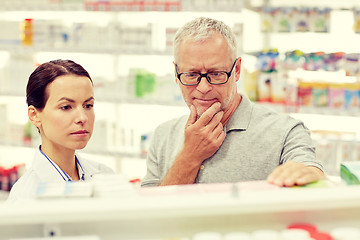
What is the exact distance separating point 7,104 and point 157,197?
4.08m

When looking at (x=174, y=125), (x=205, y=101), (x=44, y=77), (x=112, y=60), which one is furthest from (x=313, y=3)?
(x=44, y=77)

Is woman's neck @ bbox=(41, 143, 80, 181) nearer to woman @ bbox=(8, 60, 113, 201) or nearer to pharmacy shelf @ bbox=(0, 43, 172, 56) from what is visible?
woman @ bbox=(8, 60, 113, 201)

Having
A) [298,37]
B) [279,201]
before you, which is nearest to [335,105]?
[298,37]

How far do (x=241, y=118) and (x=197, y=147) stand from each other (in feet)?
0.78

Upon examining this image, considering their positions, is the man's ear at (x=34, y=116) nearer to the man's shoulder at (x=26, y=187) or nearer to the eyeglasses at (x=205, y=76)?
the man's shoulder at (x=26, y=187)

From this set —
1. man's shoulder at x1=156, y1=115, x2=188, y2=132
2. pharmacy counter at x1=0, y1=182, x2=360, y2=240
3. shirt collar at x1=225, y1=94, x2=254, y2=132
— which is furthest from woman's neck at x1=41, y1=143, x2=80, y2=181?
pharmacy counter at x1=0, y1=182, x2=360, y2=240

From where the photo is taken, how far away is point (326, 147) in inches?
140

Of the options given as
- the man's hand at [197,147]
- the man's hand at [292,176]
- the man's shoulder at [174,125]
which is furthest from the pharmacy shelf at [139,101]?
the man's hand at [292,176]

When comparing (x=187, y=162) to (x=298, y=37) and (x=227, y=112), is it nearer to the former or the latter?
(x=227, y=112)

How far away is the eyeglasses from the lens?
Answer: 1.71m

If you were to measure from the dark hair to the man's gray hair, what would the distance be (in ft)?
1.48

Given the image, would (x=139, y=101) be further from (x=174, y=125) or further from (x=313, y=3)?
(x=174, y=125)

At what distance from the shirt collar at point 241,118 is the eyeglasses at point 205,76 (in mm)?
198

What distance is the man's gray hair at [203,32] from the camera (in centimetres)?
172
